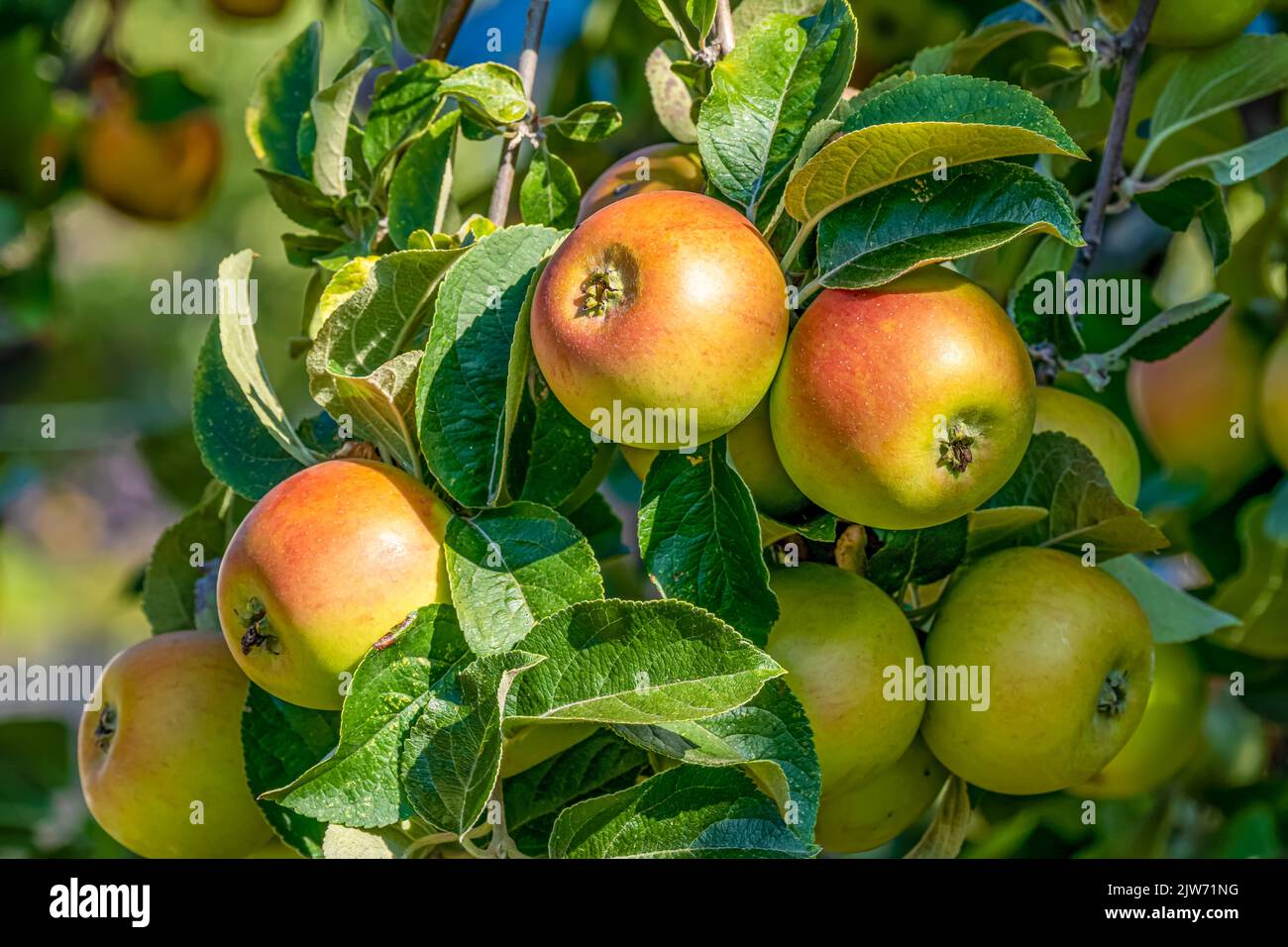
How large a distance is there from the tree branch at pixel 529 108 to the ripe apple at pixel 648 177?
0.08 metres

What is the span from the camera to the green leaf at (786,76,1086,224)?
0.79m

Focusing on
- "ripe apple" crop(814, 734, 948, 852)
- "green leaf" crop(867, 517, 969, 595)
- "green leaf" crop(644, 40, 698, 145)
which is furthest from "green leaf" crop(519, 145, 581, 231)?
"ripe apple" crop(814, 734, 948, 852)

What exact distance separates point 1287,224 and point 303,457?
123 centimetres

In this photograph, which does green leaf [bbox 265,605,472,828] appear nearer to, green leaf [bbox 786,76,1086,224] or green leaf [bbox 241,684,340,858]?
green leaf [bbox 241,684,340,858]

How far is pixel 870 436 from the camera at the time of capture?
825mm

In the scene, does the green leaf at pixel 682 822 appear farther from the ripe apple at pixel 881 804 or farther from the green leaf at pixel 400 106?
the green leaf at pixel 400 106

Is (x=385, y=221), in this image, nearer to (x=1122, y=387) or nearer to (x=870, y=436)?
(x=870, y=436)

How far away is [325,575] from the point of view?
0.85m

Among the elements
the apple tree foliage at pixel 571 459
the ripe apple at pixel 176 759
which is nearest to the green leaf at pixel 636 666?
the apple tree foliage at pixel 571 459

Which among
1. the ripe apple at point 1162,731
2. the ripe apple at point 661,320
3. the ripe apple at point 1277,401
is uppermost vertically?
the ripe apple at point 661,320

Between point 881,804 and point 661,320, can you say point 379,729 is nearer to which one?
point 661,320

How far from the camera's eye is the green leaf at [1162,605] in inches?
47.9

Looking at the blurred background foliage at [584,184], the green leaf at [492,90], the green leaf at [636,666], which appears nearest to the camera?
the green leaf at [636,666]

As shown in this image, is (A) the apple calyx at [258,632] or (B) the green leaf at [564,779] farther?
(B) the green leaf at [564,779]
